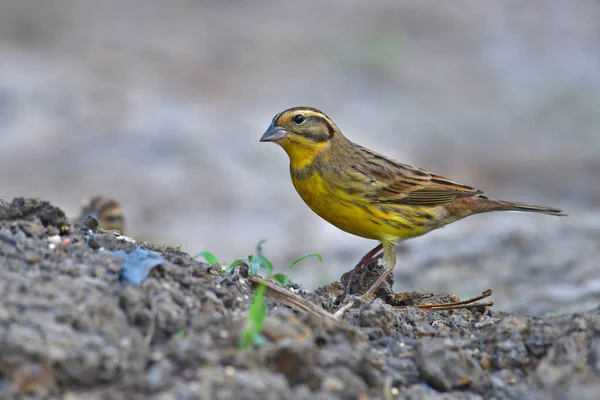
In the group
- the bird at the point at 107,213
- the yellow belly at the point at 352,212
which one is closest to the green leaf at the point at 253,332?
the yellow belly at the point at 352,212

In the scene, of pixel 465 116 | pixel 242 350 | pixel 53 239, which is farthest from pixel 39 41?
pixel 242 350

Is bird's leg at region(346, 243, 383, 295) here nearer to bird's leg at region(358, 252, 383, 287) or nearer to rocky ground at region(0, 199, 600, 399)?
bird's leg at region(358, 252, 383, 287)

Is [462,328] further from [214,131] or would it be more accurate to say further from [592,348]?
[214,131]

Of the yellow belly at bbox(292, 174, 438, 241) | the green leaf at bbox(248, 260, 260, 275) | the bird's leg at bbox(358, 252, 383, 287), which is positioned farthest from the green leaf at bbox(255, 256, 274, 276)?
the yellow belly at bbox(292, 174, 438, 241)

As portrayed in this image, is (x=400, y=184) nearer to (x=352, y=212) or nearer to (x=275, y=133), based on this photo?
(x=352, y=212)

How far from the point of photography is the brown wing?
7.05m

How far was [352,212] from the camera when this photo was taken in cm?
681

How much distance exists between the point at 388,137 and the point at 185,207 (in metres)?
4.73

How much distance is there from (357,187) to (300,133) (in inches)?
24.2

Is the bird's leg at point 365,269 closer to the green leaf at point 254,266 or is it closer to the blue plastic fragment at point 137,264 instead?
the green leaf at point 254,266

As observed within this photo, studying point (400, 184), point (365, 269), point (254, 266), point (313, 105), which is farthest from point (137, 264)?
point (313, 105)

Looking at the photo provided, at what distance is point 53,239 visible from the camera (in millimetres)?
4555

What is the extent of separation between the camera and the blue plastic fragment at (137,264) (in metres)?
4.17

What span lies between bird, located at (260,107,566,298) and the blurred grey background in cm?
171
